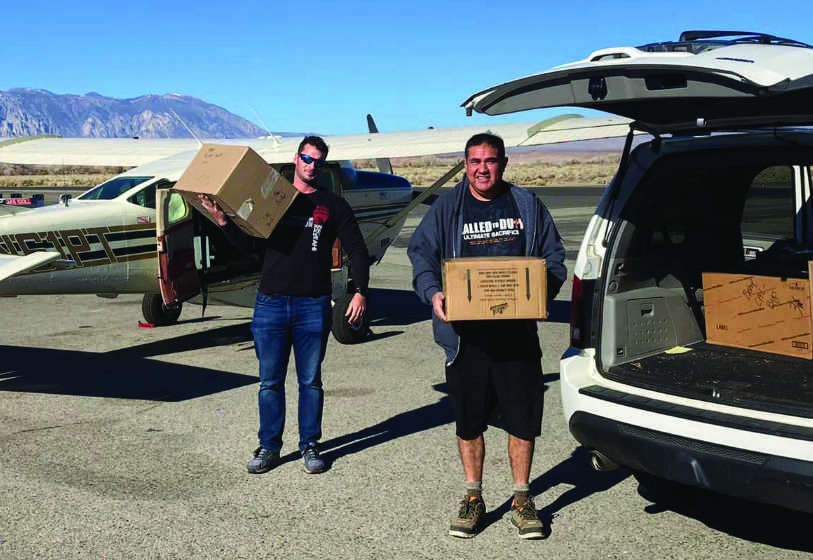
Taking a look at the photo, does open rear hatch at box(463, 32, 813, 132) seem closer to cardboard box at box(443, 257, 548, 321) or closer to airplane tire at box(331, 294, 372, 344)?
cardboard box at box(443, 257, 548, 321)

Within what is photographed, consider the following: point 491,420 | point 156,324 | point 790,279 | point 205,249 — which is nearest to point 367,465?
point 491,420

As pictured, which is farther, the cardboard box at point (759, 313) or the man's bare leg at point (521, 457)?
the cardboard box at point (759, 313)

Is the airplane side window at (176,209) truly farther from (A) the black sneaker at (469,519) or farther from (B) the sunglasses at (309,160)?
(A) the black sneaker at (469,519)

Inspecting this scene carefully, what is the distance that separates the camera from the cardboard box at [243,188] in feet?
16.0

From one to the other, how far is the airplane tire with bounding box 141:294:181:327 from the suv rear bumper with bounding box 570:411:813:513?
7.17 m

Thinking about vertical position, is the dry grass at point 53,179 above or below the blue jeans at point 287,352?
above

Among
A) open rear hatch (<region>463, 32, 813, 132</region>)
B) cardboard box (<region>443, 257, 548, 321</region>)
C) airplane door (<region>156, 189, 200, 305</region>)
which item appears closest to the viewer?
open rear hatch (<region>463, 32, 813, 132</region>)

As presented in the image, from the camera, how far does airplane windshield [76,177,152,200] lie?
906cm

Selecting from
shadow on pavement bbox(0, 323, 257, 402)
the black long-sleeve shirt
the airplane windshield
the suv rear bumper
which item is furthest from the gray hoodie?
the airplane windshield

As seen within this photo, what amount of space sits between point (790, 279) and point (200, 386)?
15.3ft

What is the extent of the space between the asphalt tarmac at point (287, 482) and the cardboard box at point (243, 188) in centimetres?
146

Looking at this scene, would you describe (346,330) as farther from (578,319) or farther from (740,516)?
(740,516)

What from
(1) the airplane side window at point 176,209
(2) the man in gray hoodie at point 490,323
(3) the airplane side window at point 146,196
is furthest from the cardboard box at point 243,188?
(3) the airplane side window at point 146,196

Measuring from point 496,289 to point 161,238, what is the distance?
514cm
